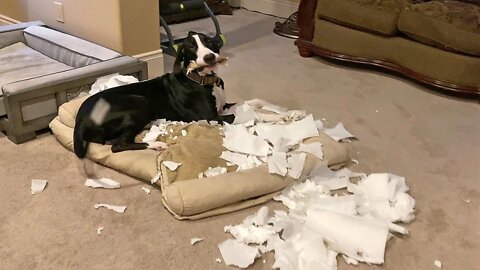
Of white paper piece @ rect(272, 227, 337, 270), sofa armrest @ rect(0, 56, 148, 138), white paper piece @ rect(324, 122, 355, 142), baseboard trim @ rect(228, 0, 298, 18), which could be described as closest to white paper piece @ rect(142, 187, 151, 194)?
white paper piece @ rect(272, 227, 337, 270)

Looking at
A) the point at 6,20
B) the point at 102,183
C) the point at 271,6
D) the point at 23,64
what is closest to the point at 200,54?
the point at 102,183

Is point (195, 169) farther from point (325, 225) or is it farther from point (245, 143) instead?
point (325, 225)

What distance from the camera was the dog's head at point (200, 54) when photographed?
2.36 meters

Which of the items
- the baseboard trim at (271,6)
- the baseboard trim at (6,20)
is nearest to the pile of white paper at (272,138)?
the baseboard trim at (6,20)

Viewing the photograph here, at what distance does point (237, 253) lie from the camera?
5.93ft

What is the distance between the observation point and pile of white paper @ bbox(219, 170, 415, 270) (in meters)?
1.80

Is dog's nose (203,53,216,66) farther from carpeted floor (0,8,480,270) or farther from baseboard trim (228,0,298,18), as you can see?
baseboard trim (228,0,298,18)

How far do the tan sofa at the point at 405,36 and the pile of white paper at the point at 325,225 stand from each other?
3.99ft

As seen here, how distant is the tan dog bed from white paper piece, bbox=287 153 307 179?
2cm

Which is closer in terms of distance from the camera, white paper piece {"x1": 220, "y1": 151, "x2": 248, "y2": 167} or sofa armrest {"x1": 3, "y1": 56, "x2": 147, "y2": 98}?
white paper piece {"x1": 220, "y1": 151, "x2": 248, "y2": 167}

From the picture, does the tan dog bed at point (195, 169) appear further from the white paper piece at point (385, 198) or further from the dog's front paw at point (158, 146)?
the white paper piece at point (385, 198)

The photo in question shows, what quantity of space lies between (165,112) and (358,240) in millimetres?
1081

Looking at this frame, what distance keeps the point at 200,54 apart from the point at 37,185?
89 centimetres

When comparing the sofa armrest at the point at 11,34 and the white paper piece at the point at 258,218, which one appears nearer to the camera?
the white paper piece at the point at 258,218
